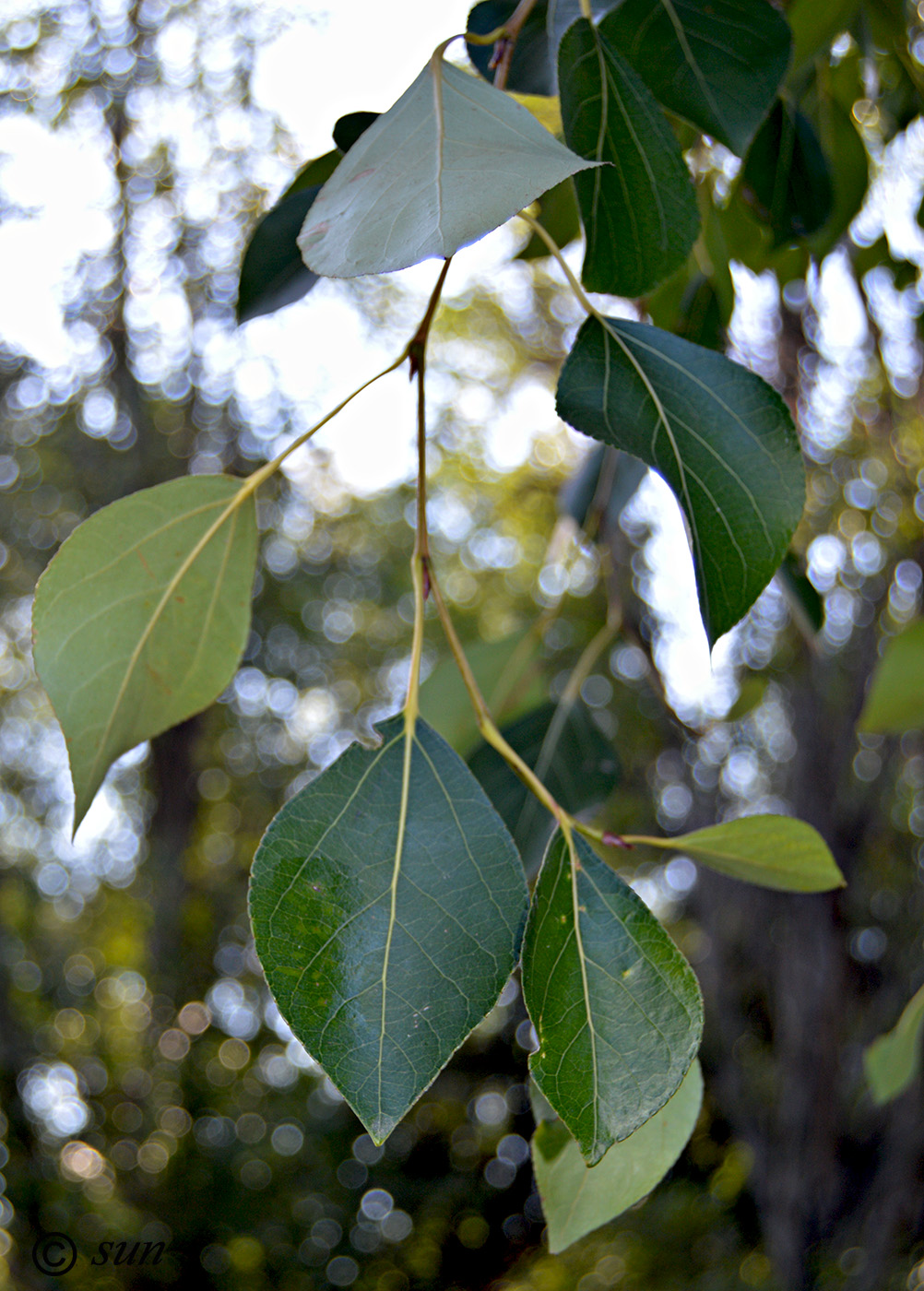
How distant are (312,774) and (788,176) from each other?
3.15m

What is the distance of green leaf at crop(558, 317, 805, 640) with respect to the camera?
0.21m

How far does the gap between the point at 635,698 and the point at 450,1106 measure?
68.5 inches

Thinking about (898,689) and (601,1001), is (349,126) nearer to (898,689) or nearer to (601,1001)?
(601,1001)

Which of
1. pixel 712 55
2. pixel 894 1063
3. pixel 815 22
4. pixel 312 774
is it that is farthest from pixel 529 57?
pixel 312 774

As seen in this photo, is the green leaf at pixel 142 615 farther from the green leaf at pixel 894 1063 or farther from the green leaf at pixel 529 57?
the green leaf at pixel 894 1063

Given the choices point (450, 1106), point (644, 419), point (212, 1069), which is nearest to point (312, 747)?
point (212, 1069)

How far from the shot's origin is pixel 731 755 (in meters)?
3.08

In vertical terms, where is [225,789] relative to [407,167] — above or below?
below

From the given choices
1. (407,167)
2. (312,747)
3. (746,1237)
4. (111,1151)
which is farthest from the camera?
(312,747)

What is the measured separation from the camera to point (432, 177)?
0.16 metres

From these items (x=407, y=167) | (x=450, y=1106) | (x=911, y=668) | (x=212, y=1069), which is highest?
(x=407, y=167)

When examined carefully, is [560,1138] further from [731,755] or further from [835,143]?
[731,755]

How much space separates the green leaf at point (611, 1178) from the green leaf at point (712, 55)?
266mm

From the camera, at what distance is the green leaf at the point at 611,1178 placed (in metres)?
0.22
